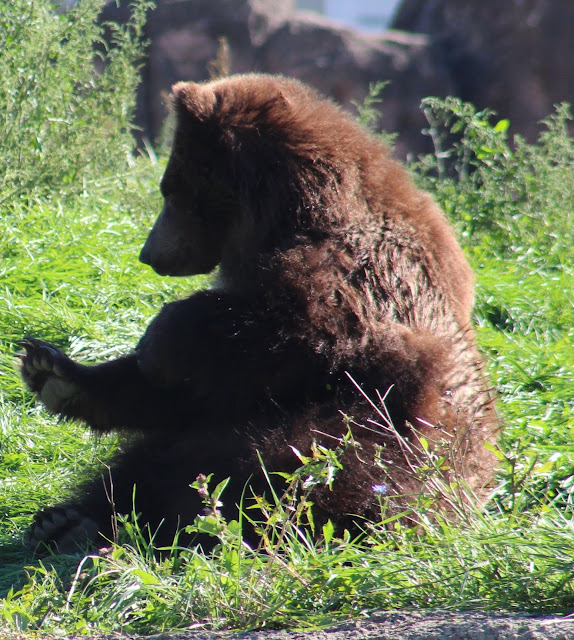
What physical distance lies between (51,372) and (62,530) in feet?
2.50

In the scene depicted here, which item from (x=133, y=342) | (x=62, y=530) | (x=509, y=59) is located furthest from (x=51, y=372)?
(x=509, y=59)

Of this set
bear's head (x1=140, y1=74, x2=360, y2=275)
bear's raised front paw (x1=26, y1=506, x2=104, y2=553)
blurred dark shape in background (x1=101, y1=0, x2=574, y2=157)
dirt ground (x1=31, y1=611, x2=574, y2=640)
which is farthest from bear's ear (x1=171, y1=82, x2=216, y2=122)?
blurred dark shape in background (x1=101, y1=0, x2=574, y2=157)

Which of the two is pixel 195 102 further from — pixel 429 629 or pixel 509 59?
pixel 509 59

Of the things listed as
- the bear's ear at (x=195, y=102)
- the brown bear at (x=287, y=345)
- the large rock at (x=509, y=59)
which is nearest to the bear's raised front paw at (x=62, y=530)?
the brown bear at (x=287, y=345)

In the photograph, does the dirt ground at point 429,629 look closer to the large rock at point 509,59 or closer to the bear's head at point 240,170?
the bear's head at point 240,170

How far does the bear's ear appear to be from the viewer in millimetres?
3957

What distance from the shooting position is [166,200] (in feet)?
14.1

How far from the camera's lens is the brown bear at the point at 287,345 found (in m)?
3.49

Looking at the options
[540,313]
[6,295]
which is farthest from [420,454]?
[6,295]

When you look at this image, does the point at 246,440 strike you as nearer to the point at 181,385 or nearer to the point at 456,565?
the point at 181,385

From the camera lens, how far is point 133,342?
5.41 meters

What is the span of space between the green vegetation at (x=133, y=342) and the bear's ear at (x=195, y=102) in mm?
1496

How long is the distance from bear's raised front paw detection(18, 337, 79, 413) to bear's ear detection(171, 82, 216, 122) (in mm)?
1232

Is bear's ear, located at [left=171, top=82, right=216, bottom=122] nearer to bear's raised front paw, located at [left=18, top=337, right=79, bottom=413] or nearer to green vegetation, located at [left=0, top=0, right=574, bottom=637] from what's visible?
bear's raised front paw, located at [left=18, top=337, right=79, bottom=413]
